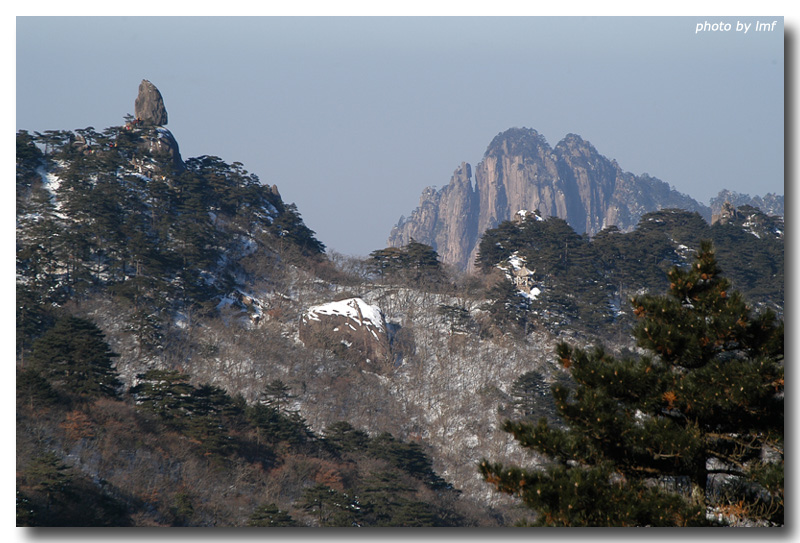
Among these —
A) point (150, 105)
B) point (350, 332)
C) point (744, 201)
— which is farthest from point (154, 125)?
point (744, 201)

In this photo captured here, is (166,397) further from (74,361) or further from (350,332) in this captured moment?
(350,332)

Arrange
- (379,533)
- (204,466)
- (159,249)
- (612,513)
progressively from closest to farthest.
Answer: (612,513)
(379,533)
(204,466)
(159,249)

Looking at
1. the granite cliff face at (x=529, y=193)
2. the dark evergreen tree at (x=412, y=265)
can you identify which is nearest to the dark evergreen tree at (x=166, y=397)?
the dark evergreen tree at (x=412, y=265)

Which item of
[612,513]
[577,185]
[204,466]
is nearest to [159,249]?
[204,466]

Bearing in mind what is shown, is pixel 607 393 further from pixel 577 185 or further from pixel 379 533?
pixel 577 185

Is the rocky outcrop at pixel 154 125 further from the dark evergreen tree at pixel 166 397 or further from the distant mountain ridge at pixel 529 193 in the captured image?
the distant mountain ridge at pixel 529 193

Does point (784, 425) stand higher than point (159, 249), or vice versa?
point (159, 249)

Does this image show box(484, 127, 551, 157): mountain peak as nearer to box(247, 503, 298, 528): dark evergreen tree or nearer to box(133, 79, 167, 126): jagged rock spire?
box(133, 79, 167, 126): jagged rock spire
